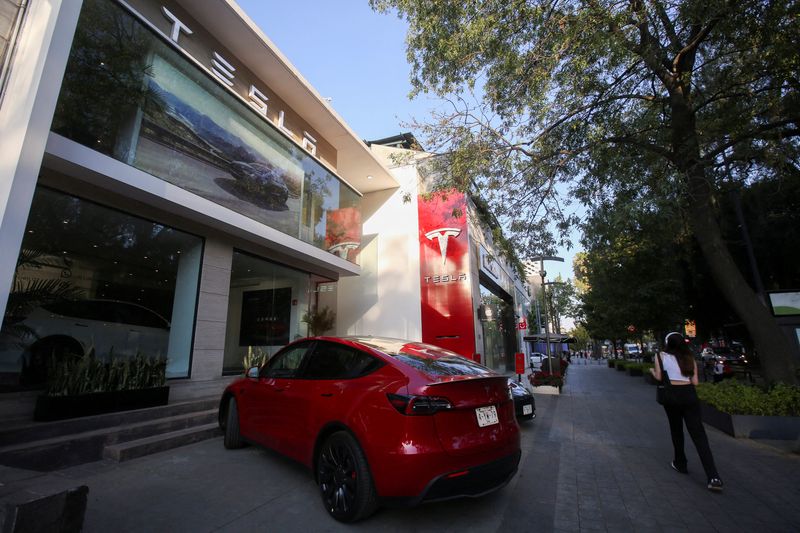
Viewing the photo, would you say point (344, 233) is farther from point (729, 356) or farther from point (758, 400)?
point (729, 356)

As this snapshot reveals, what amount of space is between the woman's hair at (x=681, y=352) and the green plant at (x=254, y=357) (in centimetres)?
863

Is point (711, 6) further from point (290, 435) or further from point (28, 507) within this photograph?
point (28, 507)

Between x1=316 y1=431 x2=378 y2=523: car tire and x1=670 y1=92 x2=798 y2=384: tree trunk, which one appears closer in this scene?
x1=316 y1=431 x2=378 y2=523: car tire

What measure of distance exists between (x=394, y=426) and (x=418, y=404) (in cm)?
25

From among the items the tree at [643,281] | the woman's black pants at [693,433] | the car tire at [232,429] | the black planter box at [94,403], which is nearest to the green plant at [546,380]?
the tree at [643,281]

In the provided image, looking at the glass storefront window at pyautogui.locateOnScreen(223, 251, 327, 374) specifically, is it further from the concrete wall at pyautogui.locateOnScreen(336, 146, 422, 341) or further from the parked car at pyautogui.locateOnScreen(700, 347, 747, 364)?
the parked car at pyautogui.locateOnScreen(700, 347, 747, 364)

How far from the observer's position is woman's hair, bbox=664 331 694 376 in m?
4.38

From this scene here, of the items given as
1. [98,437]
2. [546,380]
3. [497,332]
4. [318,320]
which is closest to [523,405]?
[546,380]

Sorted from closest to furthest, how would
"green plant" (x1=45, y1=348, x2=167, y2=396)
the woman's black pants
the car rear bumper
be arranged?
the car rear bumper → the woman's black pants → "green plant" (x1=45, y1=348, x2=167, y2=396)

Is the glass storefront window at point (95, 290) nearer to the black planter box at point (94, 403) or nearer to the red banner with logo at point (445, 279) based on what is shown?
the black planter box at point (94, 403)

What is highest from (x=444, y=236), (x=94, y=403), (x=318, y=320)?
(x=444, y=236)

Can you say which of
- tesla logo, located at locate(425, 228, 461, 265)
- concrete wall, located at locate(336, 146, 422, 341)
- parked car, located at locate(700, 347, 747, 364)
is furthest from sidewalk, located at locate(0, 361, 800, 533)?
parked car, located at locate(700, 347, 747, 364)

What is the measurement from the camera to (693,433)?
4219 mm

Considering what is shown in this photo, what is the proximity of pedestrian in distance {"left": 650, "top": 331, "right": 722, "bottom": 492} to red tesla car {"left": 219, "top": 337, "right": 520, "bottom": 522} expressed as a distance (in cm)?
232
